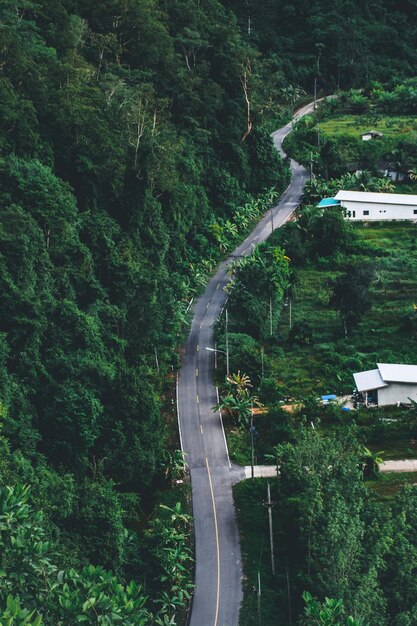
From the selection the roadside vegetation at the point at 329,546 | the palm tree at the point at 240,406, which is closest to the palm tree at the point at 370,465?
the roadside vegetation at the point at 329,546

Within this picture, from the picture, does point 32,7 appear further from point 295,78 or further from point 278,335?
point 295,78

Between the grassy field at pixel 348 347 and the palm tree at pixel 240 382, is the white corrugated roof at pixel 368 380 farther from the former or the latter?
the palm tree at pixel 240 382

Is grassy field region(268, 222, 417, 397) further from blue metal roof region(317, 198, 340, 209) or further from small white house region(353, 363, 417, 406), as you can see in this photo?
blue metal roof region(317, 198, 340, 209)

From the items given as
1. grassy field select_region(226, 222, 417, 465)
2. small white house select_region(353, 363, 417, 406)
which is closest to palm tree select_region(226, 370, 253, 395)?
grassy field select_region(226, 222, 417, 465)

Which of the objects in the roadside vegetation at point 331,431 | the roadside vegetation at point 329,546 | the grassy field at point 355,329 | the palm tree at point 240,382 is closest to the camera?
the roadside vegetation at point 329,546

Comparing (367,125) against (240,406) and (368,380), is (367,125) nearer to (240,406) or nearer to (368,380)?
(368,380)

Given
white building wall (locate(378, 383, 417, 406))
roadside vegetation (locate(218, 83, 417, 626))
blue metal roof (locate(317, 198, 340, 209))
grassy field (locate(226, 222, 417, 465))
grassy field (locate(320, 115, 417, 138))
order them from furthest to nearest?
grassy field (locate(320, 115, 417, 138))
blue metal roof (locate(317, 198, 340, 209))
white building wall (locate(378, 383, 417, 406))
grassy field (locate(226, 222, 417, 465))
roadside vegetation (locate(218, 83, 417, 626))

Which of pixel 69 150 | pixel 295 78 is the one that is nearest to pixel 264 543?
→ pixel 69 150

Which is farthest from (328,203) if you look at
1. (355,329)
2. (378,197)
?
(355,329)
